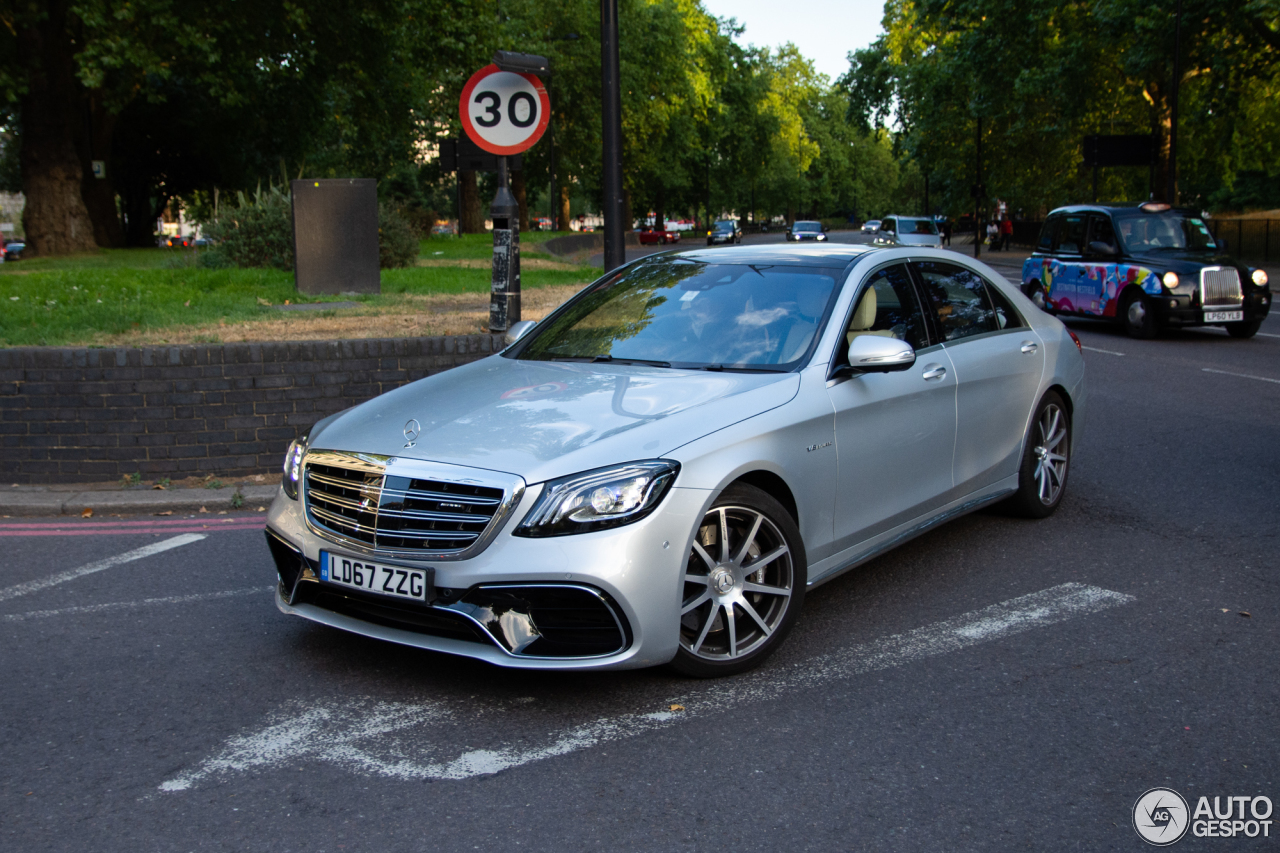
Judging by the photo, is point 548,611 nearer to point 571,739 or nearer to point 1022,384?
point 571,739

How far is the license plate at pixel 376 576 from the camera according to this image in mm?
3771

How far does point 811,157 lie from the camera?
9638 cm

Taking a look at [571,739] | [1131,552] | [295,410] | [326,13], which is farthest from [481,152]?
[326,13]

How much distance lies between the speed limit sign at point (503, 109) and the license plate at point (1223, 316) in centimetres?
1096

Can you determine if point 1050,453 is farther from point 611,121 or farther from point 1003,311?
point 611,121

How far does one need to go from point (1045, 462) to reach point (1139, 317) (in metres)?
11.0

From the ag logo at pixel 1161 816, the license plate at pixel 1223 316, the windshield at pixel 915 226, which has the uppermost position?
the windshield at pixel 915 226

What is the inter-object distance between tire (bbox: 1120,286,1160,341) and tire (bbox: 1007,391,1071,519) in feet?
34.4

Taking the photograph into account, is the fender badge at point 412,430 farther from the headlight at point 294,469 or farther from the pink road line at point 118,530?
the pink road line at point 118,530

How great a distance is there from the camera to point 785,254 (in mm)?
5359

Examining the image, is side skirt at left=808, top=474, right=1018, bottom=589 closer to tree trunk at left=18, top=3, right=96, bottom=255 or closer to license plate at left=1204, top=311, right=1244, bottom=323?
license plate at left=1204, top=311, right=1244, bottom=323

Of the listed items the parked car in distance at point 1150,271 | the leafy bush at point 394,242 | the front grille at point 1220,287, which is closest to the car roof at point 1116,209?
the parked car in distance at point 1150,271

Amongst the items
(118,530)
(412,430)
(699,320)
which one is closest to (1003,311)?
(699,320)

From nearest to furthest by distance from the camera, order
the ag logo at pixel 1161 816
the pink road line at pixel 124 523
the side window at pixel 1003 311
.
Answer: the ag logo at pixel 1161 816 → the side window at pixel 1003 311 → the pink road line at pixel 124 523
